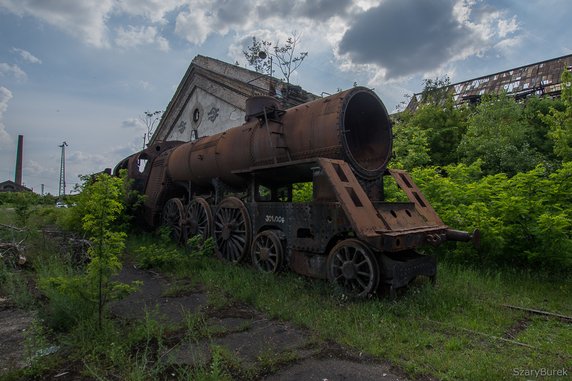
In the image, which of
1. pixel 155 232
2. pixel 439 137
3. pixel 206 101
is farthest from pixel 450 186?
pixel 206 101

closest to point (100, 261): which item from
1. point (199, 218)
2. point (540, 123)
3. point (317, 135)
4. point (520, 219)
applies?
point (317, 135)

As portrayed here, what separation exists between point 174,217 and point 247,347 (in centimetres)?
674

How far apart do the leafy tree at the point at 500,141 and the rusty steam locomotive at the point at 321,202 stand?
25.2 feet

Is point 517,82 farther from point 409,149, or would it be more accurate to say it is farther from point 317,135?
point 317,135

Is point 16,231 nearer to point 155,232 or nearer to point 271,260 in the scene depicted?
point 155,232

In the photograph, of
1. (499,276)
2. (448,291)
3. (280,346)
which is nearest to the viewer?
(280,346)

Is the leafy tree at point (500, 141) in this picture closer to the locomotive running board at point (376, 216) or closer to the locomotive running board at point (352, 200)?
the locomotive running board at point (376, 216)

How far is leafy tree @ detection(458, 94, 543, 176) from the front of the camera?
495 inches

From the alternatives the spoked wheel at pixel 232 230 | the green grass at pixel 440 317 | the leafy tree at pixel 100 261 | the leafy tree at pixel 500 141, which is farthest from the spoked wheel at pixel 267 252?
the leafy tree at pixel 500 141

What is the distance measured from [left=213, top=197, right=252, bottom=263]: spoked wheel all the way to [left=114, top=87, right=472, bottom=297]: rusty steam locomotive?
0.07 ft

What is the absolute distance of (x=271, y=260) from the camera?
6461 mm

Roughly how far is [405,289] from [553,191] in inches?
141

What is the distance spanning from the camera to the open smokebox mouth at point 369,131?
6.34 metres

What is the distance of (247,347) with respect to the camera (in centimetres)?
382
